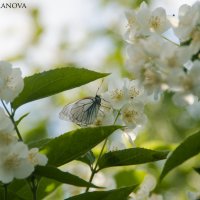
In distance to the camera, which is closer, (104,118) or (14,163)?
(14,163)

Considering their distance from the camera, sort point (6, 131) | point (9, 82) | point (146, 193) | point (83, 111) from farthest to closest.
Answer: point (146, 193) → point (83, 111) → point (9, 82) → point (6, 131)

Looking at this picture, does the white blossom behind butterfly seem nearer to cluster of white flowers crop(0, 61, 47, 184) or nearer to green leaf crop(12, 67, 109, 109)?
green leaf crop(12, 67, 109, 109)

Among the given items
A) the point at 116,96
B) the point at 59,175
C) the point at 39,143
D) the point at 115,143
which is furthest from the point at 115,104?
the point at 59,175

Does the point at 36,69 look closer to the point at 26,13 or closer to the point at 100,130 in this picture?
the point at 26,13

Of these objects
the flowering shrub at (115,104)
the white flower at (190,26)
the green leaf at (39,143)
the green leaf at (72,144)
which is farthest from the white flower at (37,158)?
the white flower at (190,26)

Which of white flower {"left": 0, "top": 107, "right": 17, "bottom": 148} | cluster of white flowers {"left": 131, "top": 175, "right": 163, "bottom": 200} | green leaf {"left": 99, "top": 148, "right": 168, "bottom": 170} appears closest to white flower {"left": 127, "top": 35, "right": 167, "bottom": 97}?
green leaf {"left": 99, "top": 148, "right": 168, "bottom": 170}

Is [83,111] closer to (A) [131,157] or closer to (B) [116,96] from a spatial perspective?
(B) [116,96]

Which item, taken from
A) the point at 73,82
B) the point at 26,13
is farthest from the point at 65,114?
the point at 26,13
